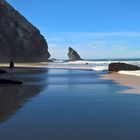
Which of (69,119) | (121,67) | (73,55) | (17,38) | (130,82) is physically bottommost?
(73,55)

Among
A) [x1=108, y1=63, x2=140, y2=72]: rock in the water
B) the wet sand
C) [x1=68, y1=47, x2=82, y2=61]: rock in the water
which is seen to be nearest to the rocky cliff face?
[x1=68, y1=47, x2=82, y2=61]: rock in the water

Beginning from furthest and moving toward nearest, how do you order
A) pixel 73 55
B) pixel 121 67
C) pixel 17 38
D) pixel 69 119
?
pixel 73 55, pixel 17 38, pixel 121 67, pixel 69 119

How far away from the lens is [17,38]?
126 meters

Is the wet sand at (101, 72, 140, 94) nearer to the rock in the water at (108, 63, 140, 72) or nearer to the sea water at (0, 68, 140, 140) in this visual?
the sea water at (0, 68, 140, 140)

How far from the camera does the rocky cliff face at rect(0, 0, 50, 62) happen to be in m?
120

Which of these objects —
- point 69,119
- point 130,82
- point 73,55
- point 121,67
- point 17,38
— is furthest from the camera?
point 73,55

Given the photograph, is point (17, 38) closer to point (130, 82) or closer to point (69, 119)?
point (130, 82)

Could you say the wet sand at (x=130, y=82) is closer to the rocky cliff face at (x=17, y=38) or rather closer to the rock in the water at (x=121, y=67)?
the rock in the water at (x=121, y=67)

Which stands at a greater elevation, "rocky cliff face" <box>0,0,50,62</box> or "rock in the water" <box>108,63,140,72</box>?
"rocky cliff face" <box>0,0,50,62</box>

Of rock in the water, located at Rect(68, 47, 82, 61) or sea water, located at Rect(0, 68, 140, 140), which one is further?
rock in the water, located at Rect(68, 47, 82, 61)

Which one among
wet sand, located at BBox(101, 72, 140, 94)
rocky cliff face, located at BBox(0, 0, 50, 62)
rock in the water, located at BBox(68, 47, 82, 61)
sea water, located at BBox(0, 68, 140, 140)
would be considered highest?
rocky cliff face, located at BBox(0, 0, 50, 62)

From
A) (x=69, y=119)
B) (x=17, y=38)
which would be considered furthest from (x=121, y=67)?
(x=17, y=38)

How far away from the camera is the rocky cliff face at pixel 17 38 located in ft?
393

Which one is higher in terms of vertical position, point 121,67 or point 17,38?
point 17,38
